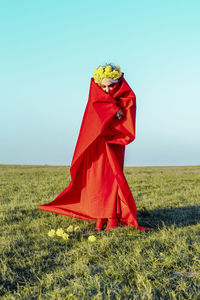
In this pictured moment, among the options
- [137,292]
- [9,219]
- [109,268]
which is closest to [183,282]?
[137,292]

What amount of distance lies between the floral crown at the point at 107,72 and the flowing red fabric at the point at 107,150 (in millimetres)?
114

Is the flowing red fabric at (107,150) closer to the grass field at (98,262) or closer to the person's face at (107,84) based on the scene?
the person's face at (107,84)

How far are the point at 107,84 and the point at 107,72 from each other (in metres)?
0.22

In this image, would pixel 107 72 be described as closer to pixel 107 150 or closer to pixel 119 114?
pixel 119 114

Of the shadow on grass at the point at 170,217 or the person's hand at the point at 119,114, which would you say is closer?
the person's hand at the point at 119,114

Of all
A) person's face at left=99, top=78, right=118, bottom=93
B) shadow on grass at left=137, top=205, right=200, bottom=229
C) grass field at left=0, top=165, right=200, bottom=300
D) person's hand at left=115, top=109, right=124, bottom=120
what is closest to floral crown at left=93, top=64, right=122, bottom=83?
person's face at left=99, top=78, right=118, bottom=93

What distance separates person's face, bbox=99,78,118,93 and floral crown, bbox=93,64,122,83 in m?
0.06

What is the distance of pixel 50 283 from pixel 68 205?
271cm

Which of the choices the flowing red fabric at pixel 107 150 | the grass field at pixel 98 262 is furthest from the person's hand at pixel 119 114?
the grass field at pixel 98 262

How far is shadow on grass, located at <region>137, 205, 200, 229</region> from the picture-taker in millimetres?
5555

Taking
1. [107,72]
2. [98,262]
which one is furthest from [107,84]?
[98,262]

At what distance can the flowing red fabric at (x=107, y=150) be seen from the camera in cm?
489

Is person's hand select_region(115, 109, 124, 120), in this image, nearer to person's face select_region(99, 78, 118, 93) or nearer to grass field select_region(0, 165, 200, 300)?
person's face select_region(99, 78, 118, 93)

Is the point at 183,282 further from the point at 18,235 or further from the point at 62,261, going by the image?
the point at 18,235
